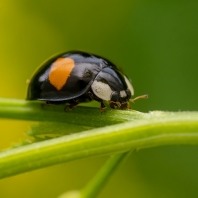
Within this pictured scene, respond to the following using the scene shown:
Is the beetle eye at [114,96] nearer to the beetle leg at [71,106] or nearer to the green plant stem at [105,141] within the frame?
the beetle leg at [71,106]

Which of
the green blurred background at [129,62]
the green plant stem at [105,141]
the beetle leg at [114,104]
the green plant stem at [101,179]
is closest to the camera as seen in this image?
the green plant stem at [105,141]

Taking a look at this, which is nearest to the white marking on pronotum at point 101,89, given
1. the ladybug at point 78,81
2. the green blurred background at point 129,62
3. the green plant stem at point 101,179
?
the ladybug at point 78,81

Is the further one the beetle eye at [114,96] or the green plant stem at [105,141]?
the beetle eye at [114,96]

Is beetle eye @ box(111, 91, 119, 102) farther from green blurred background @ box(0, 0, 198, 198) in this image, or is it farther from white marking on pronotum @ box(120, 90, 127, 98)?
green blurred background @ box(0, 0, 198, 198)

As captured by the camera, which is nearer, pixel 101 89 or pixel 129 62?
pixel 101 89

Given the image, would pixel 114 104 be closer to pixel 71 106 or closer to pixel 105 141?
pixel 71 106

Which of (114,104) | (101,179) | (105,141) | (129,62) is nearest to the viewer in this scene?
(105,141)

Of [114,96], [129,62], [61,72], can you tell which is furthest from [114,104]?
[129,62]

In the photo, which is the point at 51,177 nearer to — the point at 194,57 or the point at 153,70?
the point at 153,70

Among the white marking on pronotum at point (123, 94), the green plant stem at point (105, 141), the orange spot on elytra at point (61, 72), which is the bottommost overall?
the green plant stem at point (105, 141)

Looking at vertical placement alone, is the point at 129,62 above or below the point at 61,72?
below
